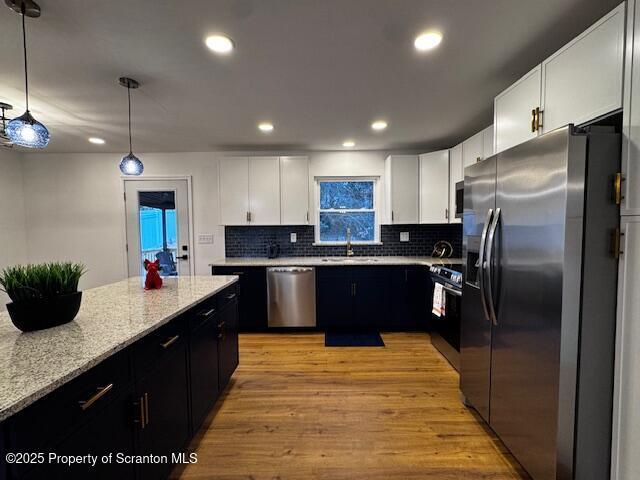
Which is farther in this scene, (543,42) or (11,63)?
(11,63)

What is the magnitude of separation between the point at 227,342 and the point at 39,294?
4.15ft

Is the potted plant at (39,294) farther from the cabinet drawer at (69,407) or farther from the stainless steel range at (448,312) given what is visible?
the stainless steel range at (448,312)

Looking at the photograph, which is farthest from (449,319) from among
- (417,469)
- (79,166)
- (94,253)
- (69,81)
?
(79,166)

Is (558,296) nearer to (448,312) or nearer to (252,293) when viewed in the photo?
(448,312)

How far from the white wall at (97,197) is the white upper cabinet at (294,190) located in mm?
316

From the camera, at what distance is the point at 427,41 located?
1.63 m

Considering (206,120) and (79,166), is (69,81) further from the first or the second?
(79,166)

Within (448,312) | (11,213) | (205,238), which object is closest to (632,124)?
(448,312)

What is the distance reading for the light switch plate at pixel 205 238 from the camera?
13.3ft

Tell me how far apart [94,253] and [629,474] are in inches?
212

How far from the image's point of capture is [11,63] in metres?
1.83

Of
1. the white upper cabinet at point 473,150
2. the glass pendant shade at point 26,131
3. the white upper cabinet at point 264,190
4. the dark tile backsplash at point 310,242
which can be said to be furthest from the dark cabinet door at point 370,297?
the glass pendant shade at point 26,131

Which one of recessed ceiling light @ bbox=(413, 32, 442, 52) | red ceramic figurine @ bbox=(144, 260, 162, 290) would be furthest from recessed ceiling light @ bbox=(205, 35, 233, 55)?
red ceramic figurine @ bbox=(144, 260, 162, 290)

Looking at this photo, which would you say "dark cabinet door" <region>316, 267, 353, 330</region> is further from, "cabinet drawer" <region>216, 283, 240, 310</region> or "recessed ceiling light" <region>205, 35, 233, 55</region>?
"recessed ceiling light" <region>205, 35, 233, 55</region>
